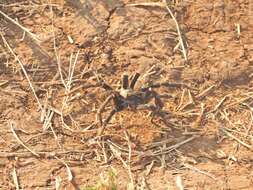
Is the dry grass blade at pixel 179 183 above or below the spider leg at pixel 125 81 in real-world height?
below

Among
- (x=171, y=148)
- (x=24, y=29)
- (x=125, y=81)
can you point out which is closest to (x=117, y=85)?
(x=125, y=81)

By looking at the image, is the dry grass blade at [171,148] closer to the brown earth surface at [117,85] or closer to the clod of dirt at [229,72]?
the brown earth surface at [117,85]

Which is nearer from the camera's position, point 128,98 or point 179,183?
point 179,183

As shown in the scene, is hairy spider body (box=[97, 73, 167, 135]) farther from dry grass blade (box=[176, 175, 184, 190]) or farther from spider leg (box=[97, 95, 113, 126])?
dry grass blade (box=[176, 175, 184, 190])

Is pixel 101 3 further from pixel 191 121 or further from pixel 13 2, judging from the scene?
pixel 191 121

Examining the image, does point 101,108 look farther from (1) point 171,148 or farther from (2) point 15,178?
(2) point 15,178

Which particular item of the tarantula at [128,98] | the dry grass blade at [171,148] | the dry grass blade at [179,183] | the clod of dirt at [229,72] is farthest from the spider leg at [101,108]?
the clod of dirt at [229,72]

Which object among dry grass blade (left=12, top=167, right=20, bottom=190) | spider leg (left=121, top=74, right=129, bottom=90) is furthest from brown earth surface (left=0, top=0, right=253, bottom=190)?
spider leg (left=121, top=74, right=129, bottom=90)

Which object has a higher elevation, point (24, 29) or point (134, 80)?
point (24, 29)
